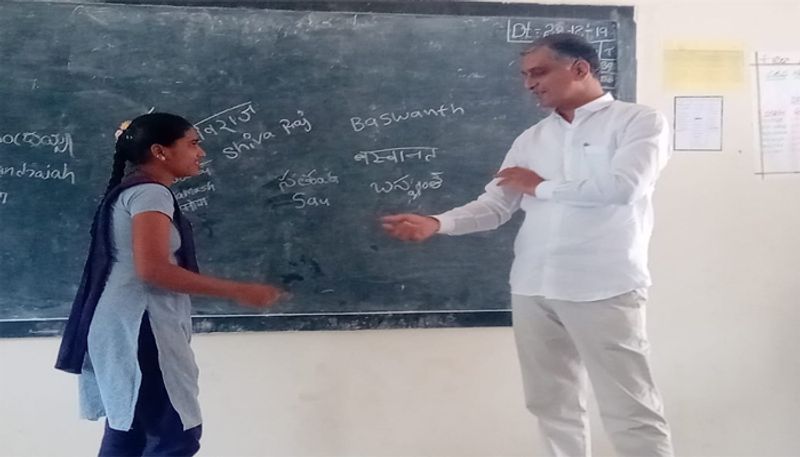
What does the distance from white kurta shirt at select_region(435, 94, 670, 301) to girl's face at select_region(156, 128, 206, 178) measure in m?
1.03

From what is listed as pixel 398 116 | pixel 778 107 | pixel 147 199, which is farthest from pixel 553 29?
pixel 147 199

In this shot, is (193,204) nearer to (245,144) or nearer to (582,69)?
(245,144)

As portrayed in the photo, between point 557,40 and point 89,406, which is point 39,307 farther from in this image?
point 557,40

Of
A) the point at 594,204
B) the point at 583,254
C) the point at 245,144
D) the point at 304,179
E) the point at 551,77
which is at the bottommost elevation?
the point at 583,254

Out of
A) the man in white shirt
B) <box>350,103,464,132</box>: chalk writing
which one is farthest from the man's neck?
<box>350,103,464,132</box>: chalk writing

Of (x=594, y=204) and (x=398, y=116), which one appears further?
(x=398, y=116)

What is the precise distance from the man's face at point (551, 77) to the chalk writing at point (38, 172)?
1484mm

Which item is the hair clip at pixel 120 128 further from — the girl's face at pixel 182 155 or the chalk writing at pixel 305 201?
the chalk writing at pixel 305 201

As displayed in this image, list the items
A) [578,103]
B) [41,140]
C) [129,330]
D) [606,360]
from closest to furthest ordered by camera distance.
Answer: [129,330]
[606,360]
[578,103]
[41,140]

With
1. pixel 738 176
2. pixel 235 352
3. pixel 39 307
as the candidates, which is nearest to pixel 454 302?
pixel 235 352

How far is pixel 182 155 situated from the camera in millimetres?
2133

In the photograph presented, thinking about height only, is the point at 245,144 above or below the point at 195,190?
above

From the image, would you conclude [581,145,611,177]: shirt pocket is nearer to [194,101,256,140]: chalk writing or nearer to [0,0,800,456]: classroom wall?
[0,0,800,456]: classroom wall

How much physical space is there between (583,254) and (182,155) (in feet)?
3.90
